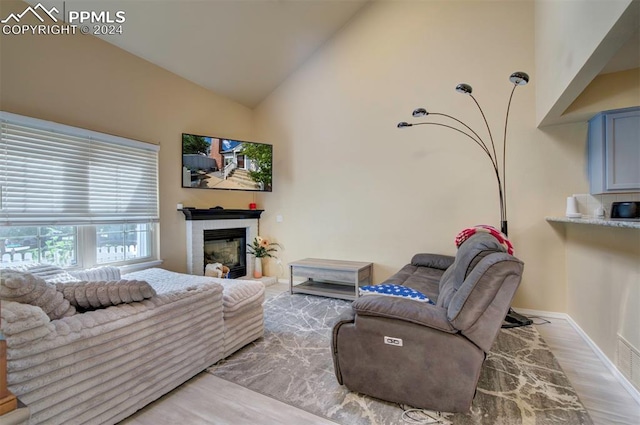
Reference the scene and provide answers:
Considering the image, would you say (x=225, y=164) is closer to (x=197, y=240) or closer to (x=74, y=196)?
(x=197, y=240)

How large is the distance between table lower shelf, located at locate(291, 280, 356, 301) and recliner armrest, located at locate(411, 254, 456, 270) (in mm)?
921

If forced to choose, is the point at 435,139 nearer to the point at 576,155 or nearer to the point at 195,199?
the point at 576,155

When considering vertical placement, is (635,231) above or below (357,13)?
below

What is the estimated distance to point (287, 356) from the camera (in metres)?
2.30

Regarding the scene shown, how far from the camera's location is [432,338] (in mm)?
1598

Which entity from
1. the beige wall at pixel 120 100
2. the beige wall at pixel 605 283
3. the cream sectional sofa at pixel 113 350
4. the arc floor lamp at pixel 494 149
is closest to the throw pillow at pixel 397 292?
the cream sectional sofa at pixel 113 350

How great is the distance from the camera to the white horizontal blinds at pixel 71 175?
2.36 meters

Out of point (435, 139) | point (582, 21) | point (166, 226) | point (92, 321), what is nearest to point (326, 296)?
point (166, 226)

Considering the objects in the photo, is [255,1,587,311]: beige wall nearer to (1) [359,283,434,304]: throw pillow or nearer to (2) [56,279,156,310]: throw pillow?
(1) [359,283,434,304]: throw pillow

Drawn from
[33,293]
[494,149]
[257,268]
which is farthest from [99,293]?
[494,149]

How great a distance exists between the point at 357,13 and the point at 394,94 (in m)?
1.36

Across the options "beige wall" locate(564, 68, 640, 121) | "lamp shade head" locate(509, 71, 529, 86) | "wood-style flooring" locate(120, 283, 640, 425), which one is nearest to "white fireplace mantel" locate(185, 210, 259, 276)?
"wood-style flooring" locate(120, 283, 640, 425)

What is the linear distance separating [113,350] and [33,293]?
18.6 inches

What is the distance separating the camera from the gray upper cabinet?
235 cm
